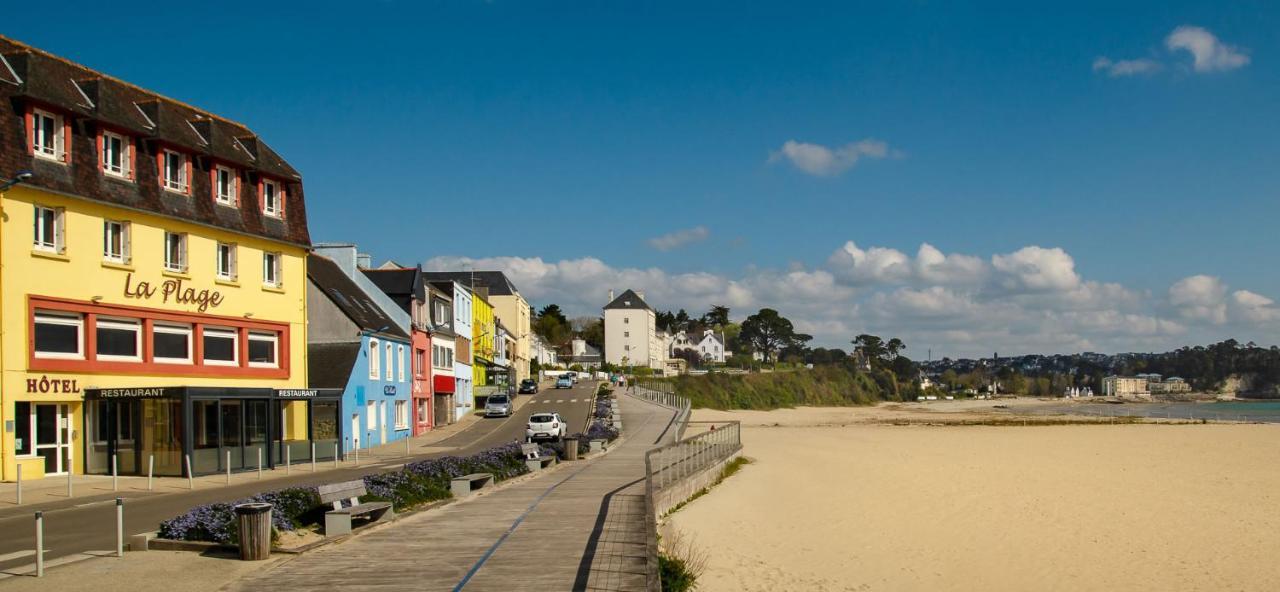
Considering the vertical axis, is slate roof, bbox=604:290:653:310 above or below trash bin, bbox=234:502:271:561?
above

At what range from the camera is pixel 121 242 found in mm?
33594

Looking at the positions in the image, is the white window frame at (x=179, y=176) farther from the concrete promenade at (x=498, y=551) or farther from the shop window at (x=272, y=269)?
the concrete promenade at (x=498, y=551)

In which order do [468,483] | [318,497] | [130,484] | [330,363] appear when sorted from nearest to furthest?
[318,497], [468,483], [130,484], [330,363]

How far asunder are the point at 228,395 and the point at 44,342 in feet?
17.6

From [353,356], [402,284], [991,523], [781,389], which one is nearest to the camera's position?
[991,523]

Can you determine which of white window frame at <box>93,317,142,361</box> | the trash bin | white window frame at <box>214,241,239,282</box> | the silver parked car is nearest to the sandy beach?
the trash bin

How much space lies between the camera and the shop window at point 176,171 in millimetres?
35688

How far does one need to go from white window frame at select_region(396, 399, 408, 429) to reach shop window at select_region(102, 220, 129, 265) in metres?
20.7

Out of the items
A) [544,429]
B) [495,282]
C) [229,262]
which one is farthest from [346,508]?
[495,282]

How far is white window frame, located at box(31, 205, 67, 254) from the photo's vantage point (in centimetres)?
3028

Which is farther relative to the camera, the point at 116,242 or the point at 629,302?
the point at 629,302

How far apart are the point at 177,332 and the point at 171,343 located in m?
0.46

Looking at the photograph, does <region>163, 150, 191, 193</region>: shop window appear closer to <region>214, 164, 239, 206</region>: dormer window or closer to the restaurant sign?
<region>214, 164, 239, 206</region>: dormer window

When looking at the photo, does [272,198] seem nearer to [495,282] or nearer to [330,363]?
[330,363]
